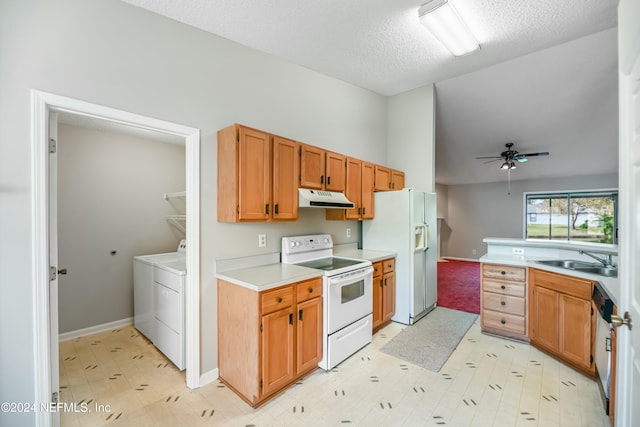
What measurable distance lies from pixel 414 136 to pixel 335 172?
1.85 m

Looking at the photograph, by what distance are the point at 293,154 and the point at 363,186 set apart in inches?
50.0

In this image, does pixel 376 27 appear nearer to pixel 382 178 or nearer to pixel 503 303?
pixel 382 178

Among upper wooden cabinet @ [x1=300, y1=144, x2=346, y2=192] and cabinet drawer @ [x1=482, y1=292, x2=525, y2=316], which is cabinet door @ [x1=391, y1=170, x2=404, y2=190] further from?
cabinet drawer @ [x1=482, y1=292, x2=525, y2=316]

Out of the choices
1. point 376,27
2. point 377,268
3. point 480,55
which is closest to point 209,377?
point 377,268

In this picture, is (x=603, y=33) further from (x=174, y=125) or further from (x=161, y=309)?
(x=161, y=309)

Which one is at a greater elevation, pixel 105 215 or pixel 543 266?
pixel 105 215

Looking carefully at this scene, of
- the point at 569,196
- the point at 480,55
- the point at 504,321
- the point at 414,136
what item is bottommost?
the point at 504,321

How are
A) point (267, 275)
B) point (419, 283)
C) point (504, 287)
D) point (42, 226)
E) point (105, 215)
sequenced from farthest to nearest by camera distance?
point (419, 283), point (105, 215), point (504, 287), point (267, 275), point (42, 226)

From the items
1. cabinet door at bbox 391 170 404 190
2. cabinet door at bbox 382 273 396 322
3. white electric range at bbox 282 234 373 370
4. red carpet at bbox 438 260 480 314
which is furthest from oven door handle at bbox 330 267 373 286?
red carpet at bbox 438 260 480 314

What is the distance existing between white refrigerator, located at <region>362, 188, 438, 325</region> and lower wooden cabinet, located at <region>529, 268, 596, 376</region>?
118cm

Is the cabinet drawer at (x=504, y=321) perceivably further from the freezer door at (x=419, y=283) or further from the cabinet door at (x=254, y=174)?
the cabinet door at (x=254, y=174)

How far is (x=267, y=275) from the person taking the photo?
7.41 feet

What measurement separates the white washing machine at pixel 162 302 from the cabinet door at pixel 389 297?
2.21 meters

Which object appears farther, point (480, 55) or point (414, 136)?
point (414, 136)
